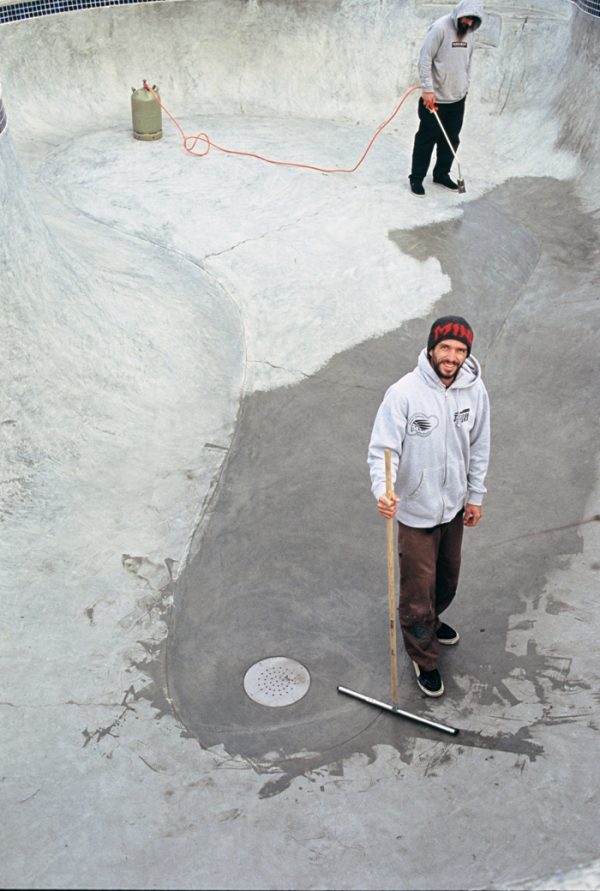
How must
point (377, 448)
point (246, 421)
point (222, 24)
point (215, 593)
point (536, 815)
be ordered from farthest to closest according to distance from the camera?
point (222, 24) < point (246, 421) < point (215, 593) < point (377, 448) < point (536, 815)

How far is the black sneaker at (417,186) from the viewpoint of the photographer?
32.5 ft

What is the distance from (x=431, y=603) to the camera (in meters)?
4.68

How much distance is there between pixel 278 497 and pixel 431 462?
2072 millimetres

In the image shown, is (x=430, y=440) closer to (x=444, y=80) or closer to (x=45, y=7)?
(x=444, y=80)

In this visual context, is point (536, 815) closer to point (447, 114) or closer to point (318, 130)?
point (447, 114)

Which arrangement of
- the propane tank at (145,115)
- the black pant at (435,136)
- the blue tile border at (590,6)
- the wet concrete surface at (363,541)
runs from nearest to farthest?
1. the wet concrete surface at (363,541)
2. the black pant at (435,136)
3. the blue tile border at (590,6)
4. the propane tank at (145,115)

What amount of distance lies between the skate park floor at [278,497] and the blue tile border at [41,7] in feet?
0.37

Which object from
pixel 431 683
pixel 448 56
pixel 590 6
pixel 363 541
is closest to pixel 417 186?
pixel 448 56

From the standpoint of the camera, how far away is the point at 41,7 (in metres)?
11.9

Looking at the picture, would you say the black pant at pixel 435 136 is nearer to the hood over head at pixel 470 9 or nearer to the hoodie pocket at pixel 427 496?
the hood over head at pixel 470 9

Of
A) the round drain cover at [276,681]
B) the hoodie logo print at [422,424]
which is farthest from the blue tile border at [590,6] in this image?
the round drain cover at [276,681]

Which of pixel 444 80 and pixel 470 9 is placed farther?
pixel 444 80

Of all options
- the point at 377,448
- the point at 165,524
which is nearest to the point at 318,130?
the point at 165,524

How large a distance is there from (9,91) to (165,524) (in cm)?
800
